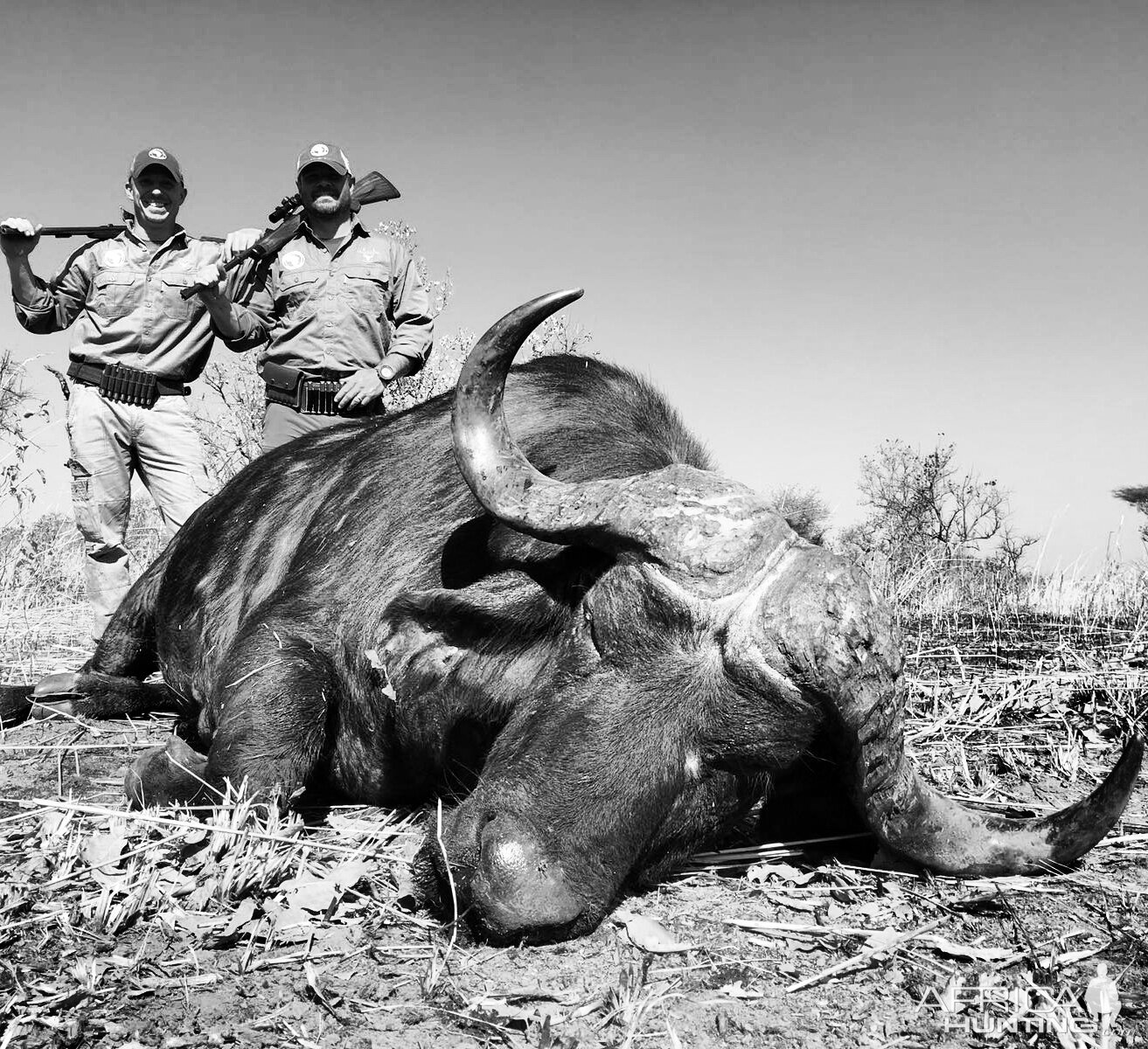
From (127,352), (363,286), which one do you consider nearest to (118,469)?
(127,352)

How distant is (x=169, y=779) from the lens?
3150mm

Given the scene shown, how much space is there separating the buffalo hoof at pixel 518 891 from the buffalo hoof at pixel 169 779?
119 centimetres

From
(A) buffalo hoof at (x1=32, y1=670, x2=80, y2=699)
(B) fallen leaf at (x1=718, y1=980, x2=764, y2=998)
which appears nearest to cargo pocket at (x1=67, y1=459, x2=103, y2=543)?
(A) buffalo hoof at (x1=32, y1=670, x2=80, y2=699)

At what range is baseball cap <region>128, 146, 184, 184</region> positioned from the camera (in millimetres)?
6352

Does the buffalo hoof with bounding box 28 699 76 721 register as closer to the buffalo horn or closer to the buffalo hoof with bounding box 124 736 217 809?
the buffalo hoof with bounding box 124 736 217 809

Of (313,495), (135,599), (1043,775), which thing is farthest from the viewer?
(135,599)

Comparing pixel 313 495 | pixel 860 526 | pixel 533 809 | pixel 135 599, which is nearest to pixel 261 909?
pixel 533 809

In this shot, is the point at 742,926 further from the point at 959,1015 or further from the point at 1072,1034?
the point at 1072,1034

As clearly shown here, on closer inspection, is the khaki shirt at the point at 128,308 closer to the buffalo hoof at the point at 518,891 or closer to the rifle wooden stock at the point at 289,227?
the rifle wooden stock at the point at 289,227

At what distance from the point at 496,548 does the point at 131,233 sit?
15.9 feet

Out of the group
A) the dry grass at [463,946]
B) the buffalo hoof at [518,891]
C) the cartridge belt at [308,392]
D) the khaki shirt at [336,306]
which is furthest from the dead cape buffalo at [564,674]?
the khaki shirt at [336,306]

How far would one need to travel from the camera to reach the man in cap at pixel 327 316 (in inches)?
237

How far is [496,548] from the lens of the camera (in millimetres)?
2998

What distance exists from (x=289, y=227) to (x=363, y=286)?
0.72 m
